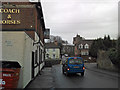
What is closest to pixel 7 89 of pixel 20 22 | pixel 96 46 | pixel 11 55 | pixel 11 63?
pixel 11 63

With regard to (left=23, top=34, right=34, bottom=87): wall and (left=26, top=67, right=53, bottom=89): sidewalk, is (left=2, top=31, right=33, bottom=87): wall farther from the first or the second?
(left=26, top=67, right=53, bottom=89): sidewalk

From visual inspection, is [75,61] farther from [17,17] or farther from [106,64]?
[106,64]

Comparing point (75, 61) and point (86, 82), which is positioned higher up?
point (75, 61)

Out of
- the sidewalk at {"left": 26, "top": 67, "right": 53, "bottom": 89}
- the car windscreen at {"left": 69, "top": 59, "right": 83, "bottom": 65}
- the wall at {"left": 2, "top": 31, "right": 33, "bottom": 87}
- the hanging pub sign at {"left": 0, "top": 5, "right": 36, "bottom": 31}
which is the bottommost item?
the sidewalk at {"left": 26, "top": 67, "right": 53, "bottom": 89}

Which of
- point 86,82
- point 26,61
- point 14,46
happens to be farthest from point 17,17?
point 86,82

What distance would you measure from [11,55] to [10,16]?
6369 millimetres

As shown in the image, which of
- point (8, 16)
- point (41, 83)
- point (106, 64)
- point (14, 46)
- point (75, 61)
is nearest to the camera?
point (14, 46)

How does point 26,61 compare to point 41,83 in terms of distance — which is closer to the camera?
point 26,61

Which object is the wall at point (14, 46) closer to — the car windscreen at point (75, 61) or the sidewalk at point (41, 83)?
the sidewalk at point (41, 83)

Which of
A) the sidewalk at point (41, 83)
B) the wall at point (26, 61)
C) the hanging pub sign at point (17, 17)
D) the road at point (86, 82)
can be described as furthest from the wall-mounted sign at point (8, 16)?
the road at point (86, 82)

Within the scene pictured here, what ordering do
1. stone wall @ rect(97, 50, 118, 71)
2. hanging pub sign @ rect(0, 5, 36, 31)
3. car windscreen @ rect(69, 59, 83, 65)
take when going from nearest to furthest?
1. hanging pub sign @ rect(0, 5, 36, 31)
2. car windscreen @ rect(69, 59, 83, 65)
3. stone wall @ rect(97, 50, 118, 71)

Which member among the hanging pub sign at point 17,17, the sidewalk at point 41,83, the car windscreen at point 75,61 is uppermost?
the hanging pub sign at point 17,17

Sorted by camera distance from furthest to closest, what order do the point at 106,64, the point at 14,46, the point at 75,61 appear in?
the point at 106,64 → the point at 75,61 → the point at 14,46

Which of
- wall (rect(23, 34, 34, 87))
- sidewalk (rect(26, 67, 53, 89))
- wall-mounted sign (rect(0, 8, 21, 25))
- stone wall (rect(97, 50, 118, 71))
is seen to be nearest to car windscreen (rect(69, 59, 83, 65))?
sidewalk (rect(26, 67, 53, 89))
